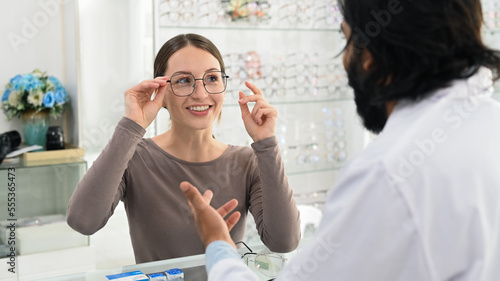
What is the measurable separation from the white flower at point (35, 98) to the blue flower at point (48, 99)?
0.02 m

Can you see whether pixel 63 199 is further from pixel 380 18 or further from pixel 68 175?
pixel 380 18

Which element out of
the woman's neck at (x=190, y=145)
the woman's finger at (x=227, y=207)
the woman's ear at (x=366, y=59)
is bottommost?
the woman's neck at (x=190, y=145)

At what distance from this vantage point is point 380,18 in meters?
0.97

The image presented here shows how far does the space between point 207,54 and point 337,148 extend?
7.56ft

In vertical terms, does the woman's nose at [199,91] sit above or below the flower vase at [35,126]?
above

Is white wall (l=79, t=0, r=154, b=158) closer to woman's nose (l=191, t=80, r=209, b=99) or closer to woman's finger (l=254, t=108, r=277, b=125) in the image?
woman's nose (l=191, t=80, r=209, b=99)

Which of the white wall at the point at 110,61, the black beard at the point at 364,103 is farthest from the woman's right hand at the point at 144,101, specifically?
the white wall at the point at 110,61

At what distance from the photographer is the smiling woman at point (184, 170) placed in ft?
5.46

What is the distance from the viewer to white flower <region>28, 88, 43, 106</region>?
9.97ft

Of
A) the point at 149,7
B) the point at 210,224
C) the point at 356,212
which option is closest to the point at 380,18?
the point at 356,212

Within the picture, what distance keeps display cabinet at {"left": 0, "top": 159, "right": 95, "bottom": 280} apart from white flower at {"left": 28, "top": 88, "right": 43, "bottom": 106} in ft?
1.13

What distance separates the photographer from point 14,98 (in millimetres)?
3051

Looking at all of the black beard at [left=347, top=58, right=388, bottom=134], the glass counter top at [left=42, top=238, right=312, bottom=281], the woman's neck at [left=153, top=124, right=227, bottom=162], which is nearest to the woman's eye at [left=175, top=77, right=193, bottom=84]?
the woman's neck at [left=153, top=124, right=227, bottom=162]

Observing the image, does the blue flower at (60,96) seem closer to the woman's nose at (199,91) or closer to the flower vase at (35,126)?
the flower vase at (35,126)
